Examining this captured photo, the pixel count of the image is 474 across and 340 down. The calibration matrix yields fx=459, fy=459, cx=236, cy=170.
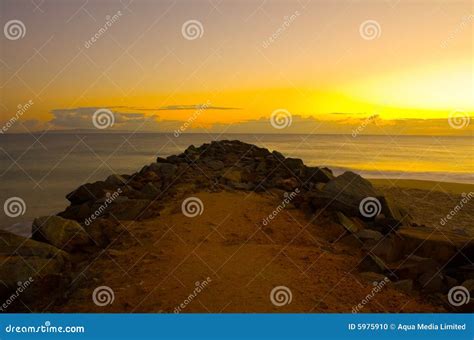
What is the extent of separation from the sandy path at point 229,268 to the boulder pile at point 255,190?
1.69 feet

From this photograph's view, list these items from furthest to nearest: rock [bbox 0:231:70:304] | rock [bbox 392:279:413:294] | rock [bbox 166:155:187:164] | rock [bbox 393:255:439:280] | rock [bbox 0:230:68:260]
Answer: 1. rock [bbox 166:155:187:164]
2. rock [bbox 393:255:439:280]
3. rock [bbox 0:230:68:260]
4. rock [bbox 392:279:413:294]
5. rock [bbox 0:231:70:304]

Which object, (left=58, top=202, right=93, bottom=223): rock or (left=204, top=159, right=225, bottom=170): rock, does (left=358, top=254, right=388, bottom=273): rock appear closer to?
(left=58, top=202, right=93, bottom=223): rock

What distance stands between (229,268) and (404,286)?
327 centimetres

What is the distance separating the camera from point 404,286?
8.52 meters

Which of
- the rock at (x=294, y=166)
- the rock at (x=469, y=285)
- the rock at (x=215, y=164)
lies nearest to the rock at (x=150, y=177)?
the rock at (x=215, y=164)

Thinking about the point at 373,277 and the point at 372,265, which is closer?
the point at 373,277

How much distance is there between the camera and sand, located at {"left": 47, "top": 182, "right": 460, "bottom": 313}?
7523 millimetres

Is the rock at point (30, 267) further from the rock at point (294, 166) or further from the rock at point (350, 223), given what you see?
the rock at point (294, 166)

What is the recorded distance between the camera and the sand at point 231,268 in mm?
7523

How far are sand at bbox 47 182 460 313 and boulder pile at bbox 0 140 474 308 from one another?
1.44 feet

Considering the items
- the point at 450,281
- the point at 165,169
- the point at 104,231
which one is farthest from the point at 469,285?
the point at 165,169

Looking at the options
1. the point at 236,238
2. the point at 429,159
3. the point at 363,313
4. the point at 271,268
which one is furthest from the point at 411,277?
the point at 429,159

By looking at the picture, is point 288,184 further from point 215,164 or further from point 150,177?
point 150,177

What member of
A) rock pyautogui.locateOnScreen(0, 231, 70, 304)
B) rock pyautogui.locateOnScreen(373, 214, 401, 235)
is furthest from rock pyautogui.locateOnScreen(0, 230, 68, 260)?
rock pyautogui.locateOnScreen(373, 214, 401, 235)
